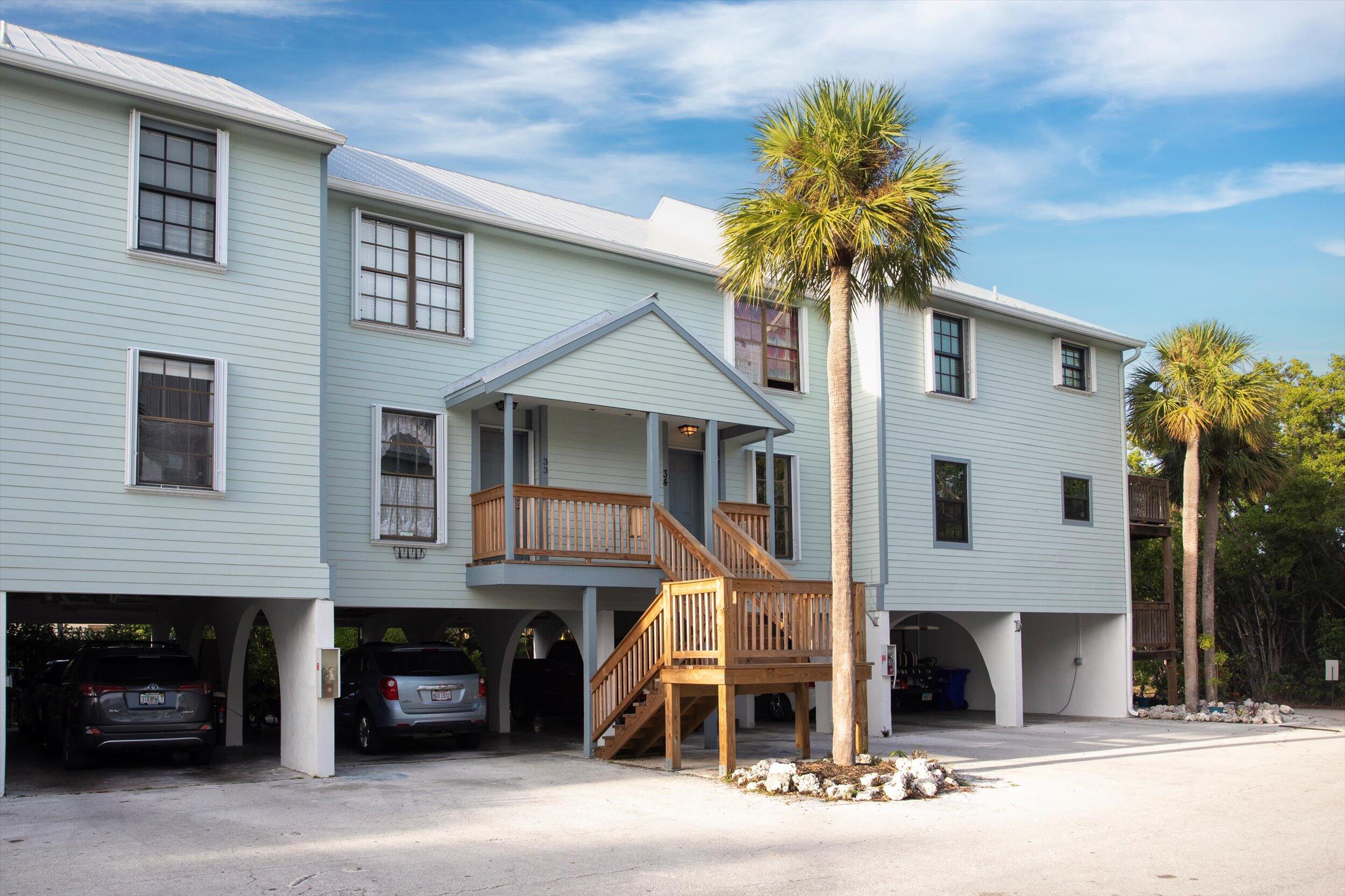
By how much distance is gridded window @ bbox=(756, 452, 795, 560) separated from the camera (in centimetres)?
1997

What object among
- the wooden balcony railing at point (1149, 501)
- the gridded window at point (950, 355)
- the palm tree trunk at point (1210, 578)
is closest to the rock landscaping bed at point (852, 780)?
the gridded window at point (950, 355)

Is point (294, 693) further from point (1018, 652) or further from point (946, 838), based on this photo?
point (1018, 652)

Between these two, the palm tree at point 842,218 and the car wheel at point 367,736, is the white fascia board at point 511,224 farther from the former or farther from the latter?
the car wheel at point 367,736

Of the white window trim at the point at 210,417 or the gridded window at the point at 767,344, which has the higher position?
the gridded window at the point at 767,344

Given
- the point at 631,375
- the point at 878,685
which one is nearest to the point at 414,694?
the point at 631,375

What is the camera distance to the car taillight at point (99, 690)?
1355 centimetres

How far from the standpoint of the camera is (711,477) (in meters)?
17.3

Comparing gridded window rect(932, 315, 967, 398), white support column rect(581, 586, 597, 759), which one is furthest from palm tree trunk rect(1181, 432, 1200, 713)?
white support column rect(581, 586, 597, 759)

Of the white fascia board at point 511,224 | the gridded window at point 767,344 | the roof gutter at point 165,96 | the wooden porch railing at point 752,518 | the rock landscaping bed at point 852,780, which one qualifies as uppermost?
the roof gutter at point 165,96

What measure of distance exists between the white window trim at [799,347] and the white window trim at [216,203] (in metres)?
8.30

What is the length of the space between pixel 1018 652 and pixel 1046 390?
5473 mm

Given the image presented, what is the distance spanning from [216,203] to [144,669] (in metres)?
5.73

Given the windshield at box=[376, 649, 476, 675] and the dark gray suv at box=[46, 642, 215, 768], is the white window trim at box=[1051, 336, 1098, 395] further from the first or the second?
the dark gray suv at box=[46, 642, 215, 768]

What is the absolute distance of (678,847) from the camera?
371 inches
